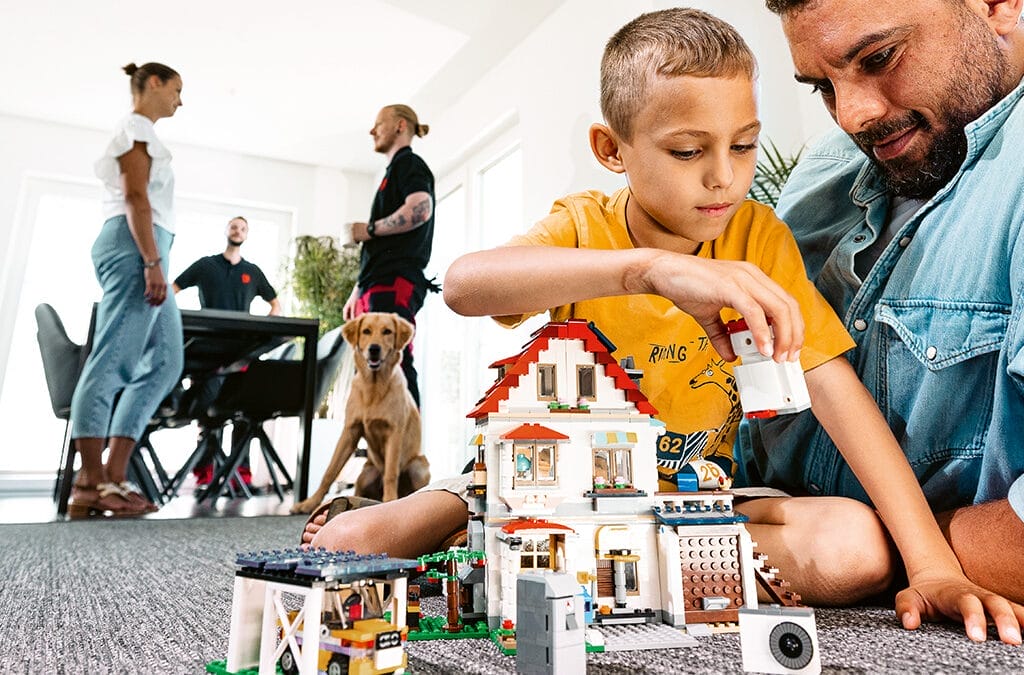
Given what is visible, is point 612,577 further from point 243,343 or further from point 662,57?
point 243,343

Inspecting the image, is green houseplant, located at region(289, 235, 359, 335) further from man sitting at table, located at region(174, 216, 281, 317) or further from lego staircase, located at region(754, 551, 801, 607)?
lego staircase, located at region(754, 551, 801, 607)

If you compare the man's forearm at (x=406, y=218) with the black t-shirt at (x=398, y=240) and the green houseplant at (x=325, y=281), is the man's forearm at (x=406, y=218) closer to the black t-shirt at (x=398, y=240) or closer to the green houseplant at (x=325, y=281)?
the black t-shirt at (x=398, y=240)

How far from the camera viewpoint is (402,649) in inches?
14.9

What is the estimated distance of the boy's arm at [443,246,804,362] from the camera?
47 centimetres

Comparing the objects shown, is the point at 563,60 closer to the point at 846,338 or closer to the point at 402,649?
the point at 846,338

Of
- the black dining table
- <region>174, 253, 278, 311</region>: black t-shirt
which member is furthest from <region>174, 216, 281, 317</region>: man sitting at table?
the black dining table

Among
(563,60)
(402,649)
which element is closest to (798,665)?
(402,649)

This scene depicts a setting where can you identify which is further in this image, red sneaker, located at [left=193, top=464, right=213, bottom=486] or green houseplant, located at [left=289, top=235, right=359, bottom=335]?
green houseplant, located at [left=289, top=235, right=359, bottom=335]

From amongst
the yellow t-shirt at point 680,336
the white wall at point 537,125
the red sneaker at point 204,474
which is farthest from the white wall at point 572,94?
the red sneaker at point 204,474

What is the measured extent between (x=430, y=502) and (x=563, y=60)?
7.66 feet

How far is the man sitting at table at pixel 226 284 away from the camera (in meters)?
3.12

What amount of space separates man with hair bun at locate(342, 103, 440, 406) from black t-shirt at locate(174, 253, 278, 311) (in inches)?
38.6

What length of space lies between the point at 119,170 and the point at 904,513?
2.45 m

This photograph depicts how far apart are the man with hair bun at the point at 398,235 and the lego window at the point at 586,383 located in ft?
6.06
